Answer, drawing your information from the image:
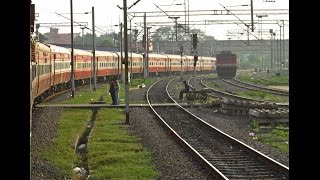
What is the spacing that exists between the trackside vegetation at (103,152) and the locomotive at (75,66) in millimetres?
1952

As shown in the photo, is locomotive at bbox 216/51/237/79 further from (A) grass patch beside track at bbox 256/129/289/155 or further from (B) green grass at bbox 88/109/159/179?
(A) grass patch beside track at bbox 256/129/289/155

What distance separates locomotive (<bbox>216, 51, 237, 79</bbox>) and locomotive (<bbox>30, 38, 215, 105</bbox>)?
29.9 ft

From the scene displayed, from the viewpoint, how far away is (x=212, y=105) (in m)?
28.7

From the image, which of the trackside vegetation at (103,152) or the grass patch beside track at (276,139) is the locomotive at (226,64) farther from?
the grass patch beside track at (276,139)

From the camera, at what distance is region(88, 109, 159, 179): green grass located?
11328 mm

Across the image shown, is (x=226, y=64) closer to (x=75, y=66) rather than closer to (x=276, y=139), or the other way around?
(x=75, y=66)

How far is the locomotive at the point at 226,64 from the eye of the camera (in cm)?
6562

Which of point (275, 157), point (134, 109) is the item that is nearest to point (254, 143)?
point (275, 157)

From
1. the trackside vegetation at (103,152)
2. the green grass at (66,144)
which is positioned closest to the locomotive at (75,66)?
the green grass at (66,144)

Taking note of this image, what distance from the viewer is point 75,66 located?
41656 mm

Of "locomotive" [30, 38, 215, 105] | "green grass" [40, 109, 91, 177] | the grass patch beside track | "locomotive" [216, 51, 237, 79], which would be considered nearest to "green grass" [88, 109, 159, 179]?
"green grass" [40, 109, 91, 177]
